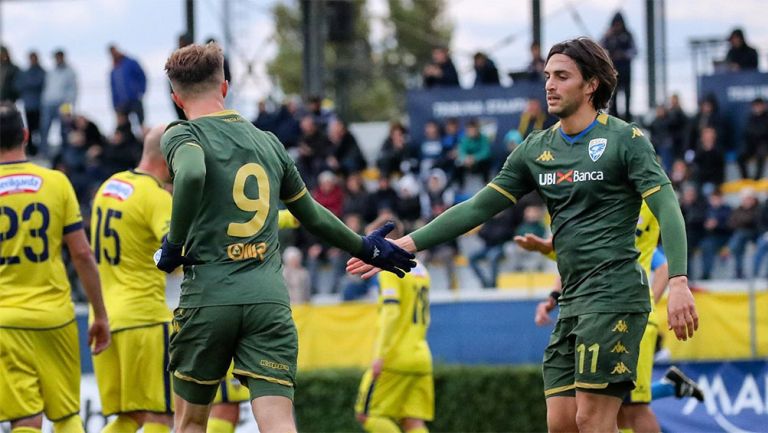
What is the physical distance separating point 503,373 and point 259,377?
940cm

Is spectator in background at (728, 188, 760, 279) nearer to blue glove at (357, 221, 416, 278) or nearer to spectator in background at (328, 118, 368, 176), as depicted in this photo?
spectator in background at (328, 118, 368, 176)

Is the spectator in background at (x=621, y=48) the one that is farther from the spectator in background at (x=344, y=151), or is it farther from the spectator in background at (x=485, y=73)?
the spectator in background at (x=344, y=151)

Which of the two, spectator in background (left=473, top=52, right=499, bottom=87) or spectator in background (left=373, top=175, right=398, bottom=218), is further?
spectator in background (left=473, top=52, right=499, bottom=87)

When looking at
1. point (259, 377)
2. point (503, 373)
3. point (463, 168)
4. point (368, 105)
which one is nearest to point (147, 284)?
point (259, 377)

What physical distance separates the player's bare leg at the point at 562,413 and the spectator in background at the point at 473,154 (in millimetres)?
13396

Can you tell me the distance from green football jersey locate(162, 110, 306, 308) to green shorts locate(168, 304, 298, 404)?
0.20 ft

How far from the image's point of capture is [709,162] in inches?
757

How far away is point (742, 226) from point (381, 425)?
27.2 feet

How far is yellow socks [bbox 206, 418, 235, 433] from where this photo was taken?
30.6 feet

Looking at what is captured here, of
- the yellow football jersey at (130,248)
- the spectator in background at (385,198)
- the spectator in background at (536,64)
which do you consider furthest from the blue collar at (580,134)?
the spectator in background at (536,64)

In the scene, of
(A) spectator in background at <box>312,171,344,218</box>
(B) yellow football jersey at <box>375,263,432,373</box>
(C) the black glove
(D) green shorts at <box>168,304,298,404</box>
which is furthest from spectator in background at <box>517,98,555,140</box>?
(C) the black glove

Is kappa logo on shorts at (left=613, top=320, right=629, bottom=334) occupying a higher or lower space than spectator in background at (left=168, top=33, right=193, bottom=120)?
lower

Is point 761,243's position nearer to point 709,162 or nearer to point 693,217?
point 693,217

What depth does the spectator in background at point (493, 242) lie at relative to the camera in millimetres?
17578
